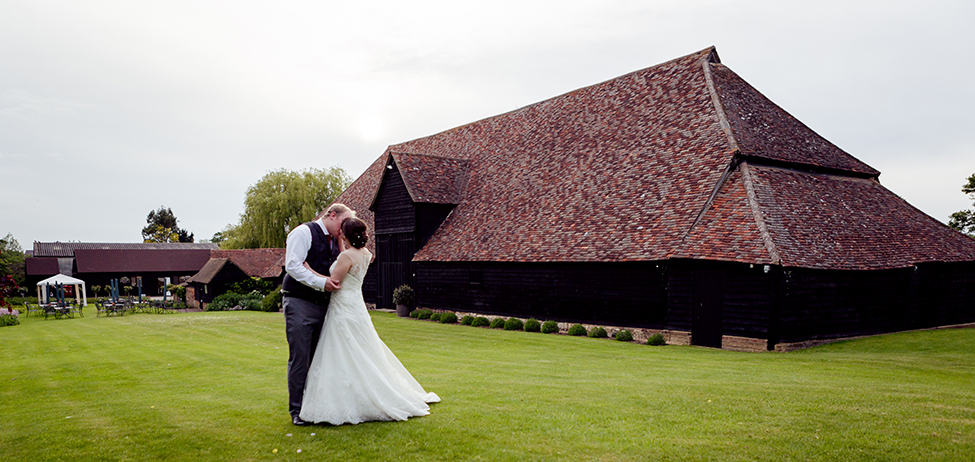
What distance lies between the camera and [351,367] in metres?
6.34

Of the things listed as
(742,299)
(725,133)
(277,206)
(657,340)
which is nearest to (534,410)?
(742,299)

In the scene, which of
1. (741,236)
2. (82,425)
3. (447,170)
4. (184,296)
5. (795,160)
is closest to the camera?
(82,425)

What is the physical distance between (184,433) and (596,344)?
12.9 m

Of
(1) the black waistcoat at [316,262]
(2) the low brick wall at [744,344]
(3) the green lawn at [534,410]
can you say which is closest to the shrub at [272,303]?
(3) the green lawn at [534,410]

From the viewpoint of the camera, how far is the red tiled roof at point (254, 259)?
4475 centimetres

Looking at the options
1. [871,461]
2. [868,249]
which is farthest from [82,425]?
[868,249]

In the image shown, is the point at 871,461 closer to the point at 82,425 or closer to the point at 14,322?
the point at 82,425

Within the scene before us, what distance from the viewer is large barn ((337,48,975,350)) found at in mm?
16219

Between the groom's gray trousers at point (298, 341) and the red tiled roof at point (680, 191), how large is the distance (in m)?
12.3

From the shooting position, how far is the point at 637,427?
20.4 feet

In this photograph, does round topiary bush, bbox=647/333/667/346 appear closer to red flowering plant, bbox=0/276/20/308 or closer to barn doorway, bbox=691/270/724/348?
barn doorway, bbox=691/270/724/348

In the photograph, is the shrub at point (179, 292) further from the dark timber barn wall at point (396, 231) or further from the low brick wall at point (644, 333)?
the low brick wall at point (644, 333)

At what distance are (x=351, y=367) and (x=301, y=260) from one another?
49.4 inches

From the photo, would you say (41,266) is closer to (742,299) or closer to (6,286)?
(6,286)
